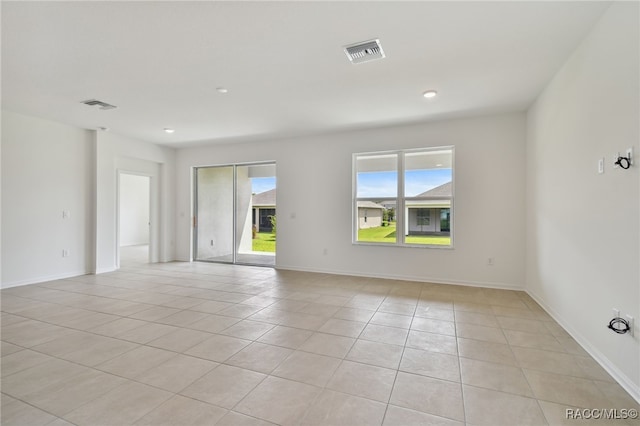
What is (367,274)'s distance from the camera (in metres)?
5.68

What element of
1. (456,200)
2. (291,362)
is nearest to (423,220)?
(456,200)

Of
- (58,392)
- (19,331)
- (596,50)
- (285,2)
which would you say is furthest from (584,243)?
(19,331)

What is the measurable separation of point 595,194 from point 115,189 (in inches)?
297

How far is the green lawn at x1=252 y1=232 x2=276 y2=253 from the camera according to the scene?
6.87 m

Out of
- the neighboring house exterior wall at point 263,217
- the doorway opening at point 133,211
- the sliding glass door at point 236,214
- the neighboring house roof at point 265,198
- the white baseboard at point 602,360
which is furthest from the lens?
the doorway opening at point 133,211

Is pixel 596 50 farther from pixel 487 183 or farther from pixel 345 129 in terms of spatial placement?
pixel 345 129

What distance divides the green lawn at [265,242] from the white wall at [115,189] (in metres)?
2.22

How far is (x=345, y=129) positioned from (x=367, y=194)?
4.30 feet

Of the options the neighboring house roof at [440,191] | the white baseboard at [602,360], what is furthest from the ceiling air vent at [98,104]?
the white baseboard at [602,360]

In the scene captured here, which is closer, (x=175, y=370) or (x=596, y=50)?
(x=175, y=370)

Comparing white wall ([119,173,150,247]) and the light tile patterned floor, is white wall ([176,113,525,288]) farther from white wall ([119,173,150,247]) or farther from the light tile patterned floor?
white wall ([119,173,150,247])

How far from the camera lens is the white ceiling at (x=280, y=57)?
2.35 meters

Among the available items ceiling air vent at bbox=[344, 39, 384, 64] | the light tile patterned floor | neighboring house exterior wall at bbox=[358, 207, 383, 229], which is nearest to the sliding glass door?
neighboring house exterior wall at bbox=[358, 207, 383, 229]

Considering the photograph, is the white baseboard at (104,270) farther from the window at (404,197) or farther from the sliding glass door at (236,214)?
the window at (404,197)
